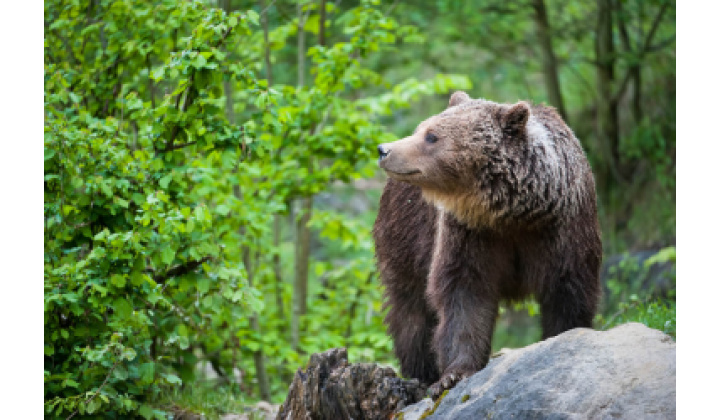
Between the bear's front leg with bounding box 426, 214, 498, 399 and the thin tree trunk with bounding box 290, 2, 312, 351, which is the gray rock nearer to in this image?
the bear's front leg with bounding box 426, 214, 498, 399

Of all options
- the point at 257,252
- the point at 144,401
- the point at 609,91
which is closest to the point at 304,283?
the point at 257,252

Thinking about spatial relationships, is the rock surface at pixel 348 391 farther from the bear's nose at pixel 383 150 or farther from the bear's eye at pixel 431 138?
the bear's eye at pixel 431 138

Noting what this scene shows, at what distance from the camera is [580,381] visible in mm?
3748

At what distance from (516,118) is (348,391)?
2.04 metres

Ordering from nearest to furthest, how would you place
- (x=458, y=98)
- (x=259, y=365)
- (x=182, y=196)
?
(x=458, y=98) < (x=182, y=196) < (x=259, y=365)

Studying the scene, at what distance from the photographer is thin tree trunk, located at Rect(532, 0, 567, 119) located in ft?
39.1

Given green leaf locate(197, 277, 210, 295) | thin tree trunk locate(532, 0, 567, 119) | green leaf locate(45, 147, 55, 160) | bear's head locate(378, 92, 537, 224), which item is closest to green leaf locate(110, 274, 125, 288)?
green leaf locate(197, 277, 210, 295)

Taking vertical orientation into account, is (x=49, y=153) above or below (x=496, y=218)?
above

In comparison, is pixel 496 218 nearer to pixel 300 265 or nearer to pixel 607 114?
pixel 300 265

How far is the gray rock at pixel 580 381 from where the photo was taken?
139 inches

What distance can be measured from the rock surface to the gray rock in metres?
0.63

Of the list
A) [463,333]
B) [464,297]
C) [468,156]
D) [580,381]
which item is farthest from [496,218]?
[580,381]

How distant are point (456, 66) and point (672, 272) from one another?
6.14 m

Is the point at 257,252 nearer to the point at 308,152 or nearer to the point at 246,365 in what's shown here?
the point at 246,365
